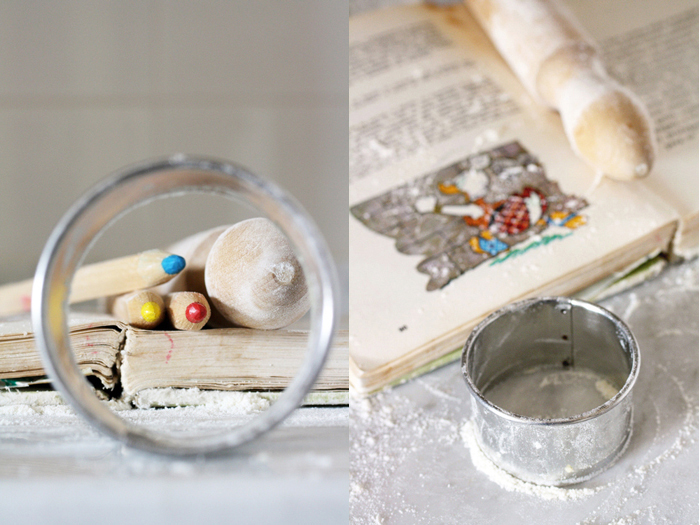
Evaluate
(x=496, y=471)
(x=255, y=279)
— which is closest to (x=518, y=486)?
(x=496, y=471)

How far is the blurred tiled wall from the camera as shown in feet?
1.31

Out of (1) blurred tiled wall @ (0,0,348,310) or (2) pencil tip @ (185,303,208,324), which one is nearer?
(2) pencil tip @ (185,303,208,324)

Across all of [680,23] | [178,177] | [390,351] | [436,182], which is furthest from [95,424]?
[680,23]

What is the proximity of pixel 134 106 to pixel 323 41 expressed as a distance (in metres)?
0.13

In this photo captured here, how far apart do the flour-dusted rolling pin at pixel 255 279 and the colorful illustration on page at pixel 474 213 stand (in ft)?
0.40

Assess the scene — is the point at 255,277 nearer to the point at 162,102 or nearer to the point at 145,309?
the point at 145,309

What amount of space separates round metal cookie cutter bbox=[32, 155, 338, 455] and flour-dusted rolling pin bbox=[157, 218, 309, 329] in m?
0.05

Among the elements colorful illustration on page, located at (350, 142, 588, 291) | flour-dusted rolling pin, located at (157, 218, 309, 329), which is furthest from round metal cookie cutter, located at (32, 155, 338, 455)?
colorful illustration on page, located at (350, 142, 588, 291)

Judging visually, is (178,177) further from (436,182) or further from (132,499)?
(436,182)

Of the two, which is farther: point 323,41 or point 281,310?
point 323,41

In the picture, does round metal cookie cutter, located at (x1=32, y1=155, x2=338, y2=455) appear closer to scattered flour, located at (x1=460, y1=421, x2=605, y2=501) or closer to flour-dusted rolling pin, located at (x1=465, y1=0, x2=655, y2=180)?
scattered flour, located at (x1=460, y1=421, x2=605, y2=501)

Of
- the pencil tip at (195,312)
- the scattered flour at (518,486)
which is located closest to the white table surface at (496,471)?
the scattered flour at (518,486)

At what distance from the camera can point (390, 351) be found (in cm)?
32

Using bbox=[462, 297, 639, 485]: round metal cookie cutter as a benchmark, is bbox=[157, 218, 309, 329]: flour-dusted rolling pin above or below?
above
